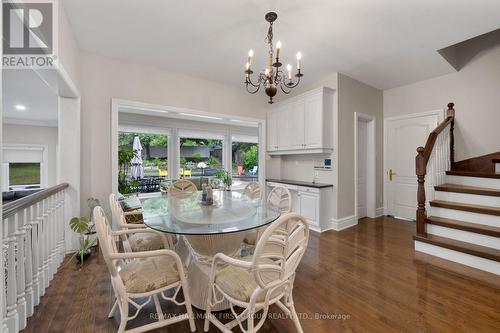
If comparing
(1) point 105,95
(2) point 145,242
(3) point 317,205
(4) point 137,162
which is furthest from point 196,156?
(2) point 145,242

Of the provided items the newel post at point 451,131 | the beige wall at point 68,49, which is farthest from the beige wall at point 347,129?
the beige wall at point 68,49

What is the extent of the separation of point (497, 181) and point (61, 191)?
5.60 metres

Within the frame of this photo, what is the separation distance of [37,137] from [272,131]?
6.88 m

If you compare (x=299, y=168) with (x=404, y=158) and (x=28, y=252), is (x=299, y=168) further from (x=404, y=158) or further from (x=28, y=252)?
(x=28, y=252)

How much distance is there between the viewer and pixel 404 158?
4500 millimetres

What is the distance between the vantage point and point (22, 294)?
1645 mm

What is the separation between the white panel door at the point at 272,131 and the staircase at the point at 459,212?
2517mm

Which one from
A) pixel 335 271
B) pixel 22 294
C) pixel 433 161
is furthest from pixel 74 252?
pixel 433 161

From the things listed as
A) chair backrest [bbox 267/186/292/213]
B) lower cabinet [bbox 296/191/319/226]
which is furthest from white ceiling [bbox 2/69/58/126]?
lower cabinet [bbox 296/191/319/226]

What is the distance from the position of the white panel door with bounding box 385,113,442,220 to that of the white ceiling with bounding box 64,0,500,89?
1.09m

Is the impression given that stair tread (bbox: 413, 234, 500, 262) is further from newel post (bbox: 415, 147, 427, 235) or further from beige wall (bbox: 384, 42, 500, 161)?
beige wall (bbox: 384, 42, 500, 161)

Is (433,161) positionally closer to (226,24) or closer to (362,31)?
(362,31)

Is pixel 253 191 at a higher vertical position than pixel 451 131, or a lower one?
lower

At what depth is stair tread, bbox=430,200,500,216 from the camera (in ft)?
8.69
